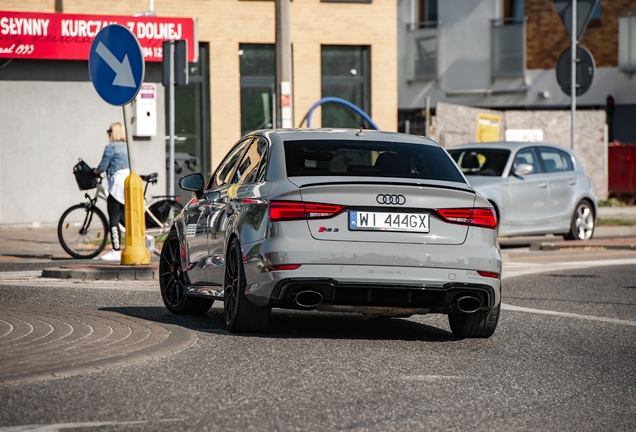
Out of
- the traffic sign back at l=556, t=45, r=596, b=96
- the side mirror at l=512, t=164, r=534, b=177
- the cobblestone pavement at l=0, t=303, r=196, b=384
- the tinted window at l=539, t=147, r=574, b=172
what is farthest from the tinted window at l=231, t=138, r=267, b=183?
the traffic sign back at l=556, t=45, r=596, b=96

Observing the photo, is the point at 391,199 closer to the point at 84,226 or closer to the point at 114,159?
the point at 114,159

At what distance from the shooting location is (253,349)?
305 inches

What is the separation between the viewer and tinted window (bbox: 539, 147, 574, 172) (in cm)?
1942

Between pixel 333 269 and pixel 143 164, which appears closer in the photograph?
pixel 333 269

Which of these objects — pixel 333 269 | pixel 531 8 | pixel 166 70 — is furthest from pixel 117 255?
pixel 531 8

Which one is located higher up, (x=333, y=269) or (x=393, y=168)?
(x=393, y=168)

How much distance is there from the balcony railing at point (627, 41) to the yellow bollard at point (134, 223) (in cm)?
2685

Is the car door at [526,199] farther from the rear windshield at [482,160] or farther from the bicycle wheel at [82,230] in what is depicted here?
the bicycle wheel at [82,230]

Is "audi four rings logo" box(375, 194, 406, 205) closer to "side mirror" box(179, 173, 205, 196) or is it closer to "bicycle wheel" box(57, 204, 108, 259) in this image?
"side mirror" box(179, 173, 205, 196)

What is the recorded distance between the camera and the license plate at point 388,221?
795 cm

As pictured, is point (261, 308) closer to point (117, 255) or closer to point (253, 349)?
point (253, 349)

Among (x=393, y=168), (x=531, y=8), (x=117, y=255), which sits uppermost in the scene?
(x=531, y=8)

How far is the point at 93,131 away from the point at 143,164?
109 centimetres

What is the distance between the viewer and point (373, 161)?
8992 millimetres
